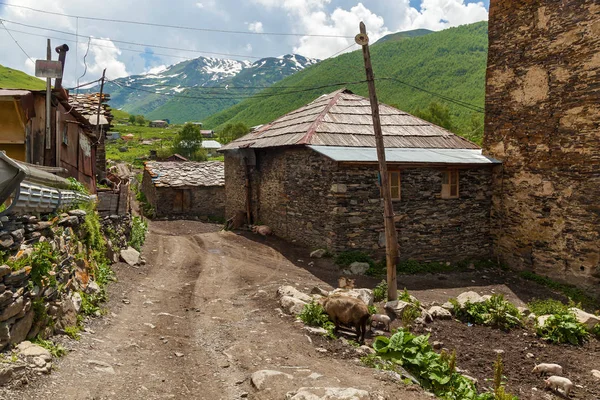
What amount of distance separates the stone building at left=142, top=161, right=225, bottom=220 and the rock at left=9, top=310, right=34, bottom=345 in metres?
22.6

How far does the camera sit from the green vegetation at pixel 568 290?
1198 cm

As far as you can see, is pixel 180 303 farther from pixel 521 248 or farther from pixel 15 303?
pixel 521 248

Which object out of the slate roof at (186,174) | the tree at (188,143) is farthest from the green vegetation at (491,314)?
the tree at (188,143)

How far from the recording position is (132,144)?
7381 cm

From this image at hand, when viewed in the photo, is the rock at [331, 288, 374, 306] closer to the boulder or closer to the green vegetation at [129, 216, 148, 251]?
the boulder

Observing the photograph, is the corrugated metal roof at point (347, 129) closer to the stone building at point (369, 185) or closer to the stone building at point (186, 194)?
the stone building at point (369, 185)

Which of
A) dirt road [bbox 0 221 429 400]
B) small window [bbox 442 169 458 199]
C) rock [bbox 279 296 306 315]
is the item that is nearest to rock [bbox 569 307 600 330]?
small window [bbox 442 169 458 199]

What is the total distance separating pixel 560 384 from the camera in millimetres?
6699

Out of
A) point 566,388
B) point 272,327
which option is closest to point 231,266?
point 272,327

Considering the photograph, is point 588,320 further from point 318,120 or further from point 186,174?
point 186,174

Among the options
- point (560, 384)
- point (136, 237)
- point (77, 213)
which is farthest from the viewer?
point (136, 237)

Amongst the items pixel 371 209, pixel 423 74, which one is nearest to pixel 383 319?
pixel 371 209

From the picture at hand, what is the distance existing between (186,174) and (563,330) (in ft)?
82.7

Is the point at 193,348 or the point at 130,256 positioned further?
the point at 130,256
